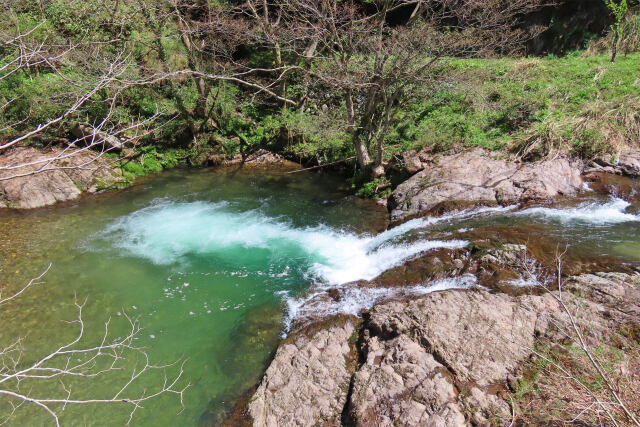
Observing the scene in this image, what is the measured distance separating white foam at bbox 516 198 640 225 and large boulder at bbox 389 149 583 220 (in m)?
0.49

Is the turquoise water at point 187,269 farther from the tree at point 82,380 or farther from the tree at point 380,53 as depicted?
the tree at point 380,53

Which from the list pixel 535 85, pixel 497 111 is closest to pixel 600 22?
pixel 535 85

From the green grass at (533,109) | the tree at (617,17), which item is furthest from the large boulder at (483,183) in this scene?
the tree at (617,17)

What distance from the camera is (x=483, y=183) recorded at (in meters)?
7.52

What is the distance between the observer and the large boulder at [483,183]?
7.15 m

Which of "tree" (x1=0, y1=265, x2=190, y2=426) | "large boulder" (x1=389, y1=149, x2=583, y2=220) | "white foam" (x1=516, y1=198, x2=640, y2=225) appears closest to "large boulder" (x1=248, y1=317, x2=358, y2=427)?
"tree" (x1=0, y1=265, x2=190, y2=426)

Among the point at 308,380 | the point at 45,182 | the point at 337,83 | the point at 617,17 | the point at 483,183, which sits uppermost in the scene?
the point at 617,17

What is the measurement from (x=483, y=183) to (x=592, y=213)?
191 centimetres

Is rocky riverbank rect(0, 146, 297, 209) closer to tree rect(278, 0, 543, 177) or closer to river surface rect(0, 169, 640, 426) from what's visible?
river surface rect(0, 169, 640, 426)

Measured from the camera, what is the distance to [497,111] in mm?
9461

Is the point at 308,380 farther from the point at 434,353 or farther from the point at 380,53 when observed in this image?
the point at 380,53

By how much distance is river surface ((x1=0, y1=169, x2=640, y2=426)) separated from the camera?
4.48m

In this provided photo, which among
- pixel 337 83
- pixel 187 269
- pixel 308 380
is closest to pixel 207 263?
pixel 187 269

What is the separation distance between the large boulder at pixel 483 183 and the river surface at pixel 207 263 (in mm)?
411
